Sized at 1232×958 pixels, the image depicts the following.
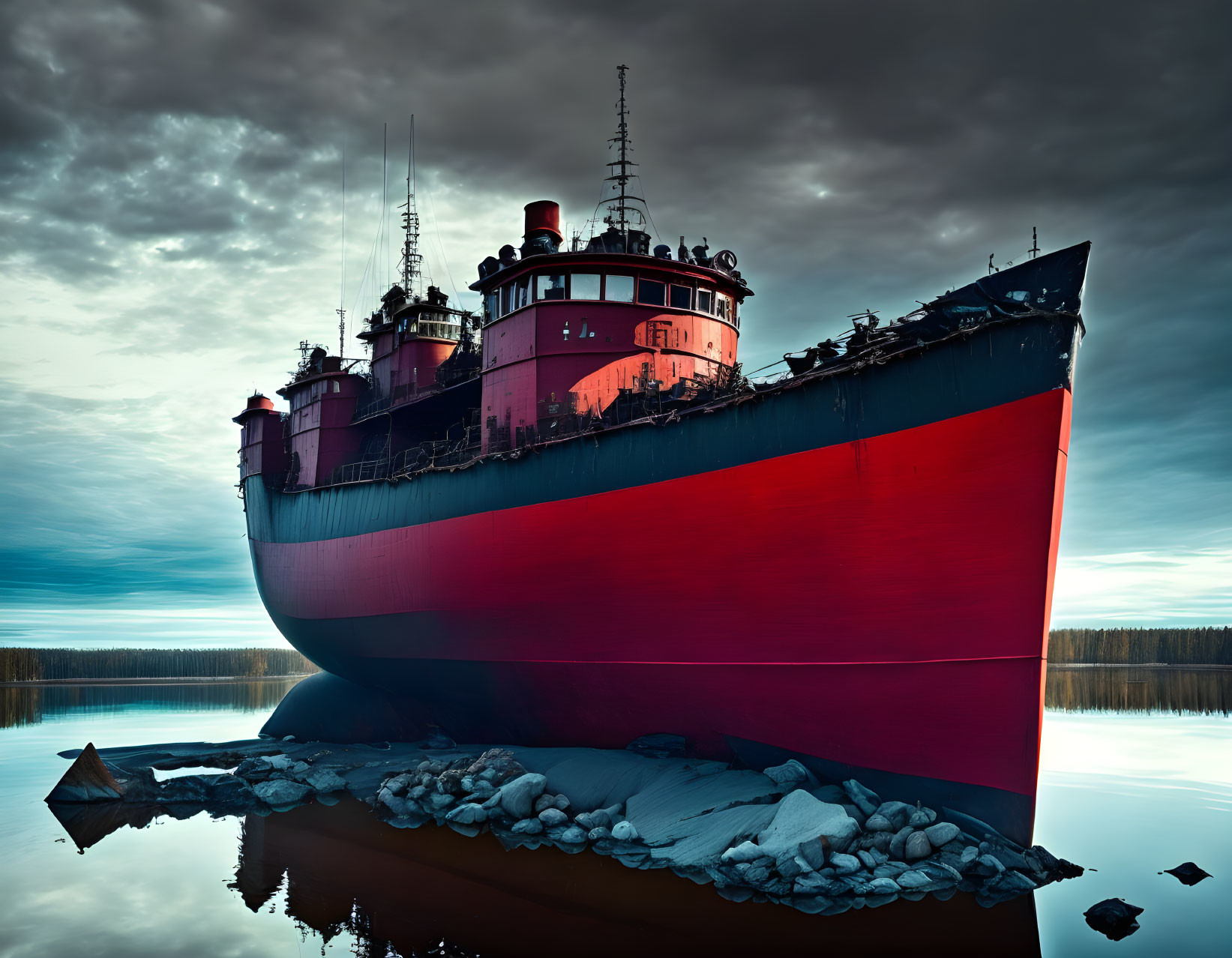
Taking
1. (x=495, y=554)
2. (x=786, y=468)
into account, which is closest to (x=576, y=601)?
(x=495, y=554)

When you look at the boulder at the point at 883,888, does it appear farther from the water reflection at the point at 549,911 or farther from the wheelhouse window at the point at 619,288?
the wheelhouse window at the point at 619,288

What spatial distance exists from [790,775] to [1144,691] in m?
41.3

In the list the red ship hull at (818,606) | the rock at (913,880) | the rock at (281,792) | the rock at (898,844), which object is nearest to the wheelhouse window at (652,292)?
the red ship hull at (818,606)

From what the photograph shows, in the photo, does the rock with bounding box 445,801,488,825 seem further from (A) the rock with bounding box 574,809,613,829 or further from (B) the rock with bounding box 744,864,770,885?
(B) the rock with bounding box 744,864,770,885

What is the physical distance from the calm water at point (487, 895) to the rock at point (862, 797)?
1645 mm

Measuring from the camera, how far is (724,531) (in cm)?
1340

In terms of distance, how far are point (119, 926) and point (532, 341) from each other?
12.3 meters

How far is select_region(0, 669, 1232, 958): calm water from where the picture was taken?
31.4 feet

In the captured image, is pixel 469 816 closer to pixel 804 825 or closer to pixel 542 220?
pixel 804 825

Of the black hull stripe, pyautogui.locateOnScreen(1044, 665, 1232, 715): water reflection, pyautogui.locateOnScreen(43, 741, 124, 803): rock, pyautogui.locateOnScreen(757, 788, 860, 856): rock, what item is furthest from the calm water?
pyautogui.locateOnScreen(1044, 665, 1232, 715): water reflection

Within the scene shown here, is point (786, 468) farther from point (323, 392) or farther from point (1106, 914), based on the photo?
point (323, 392)

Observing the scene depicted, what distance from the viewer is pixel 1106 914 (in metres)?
10.2

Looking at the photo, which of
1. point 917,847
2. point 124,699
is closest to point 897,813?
point 917,847

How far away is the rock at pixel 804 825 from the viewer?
1075 cm
